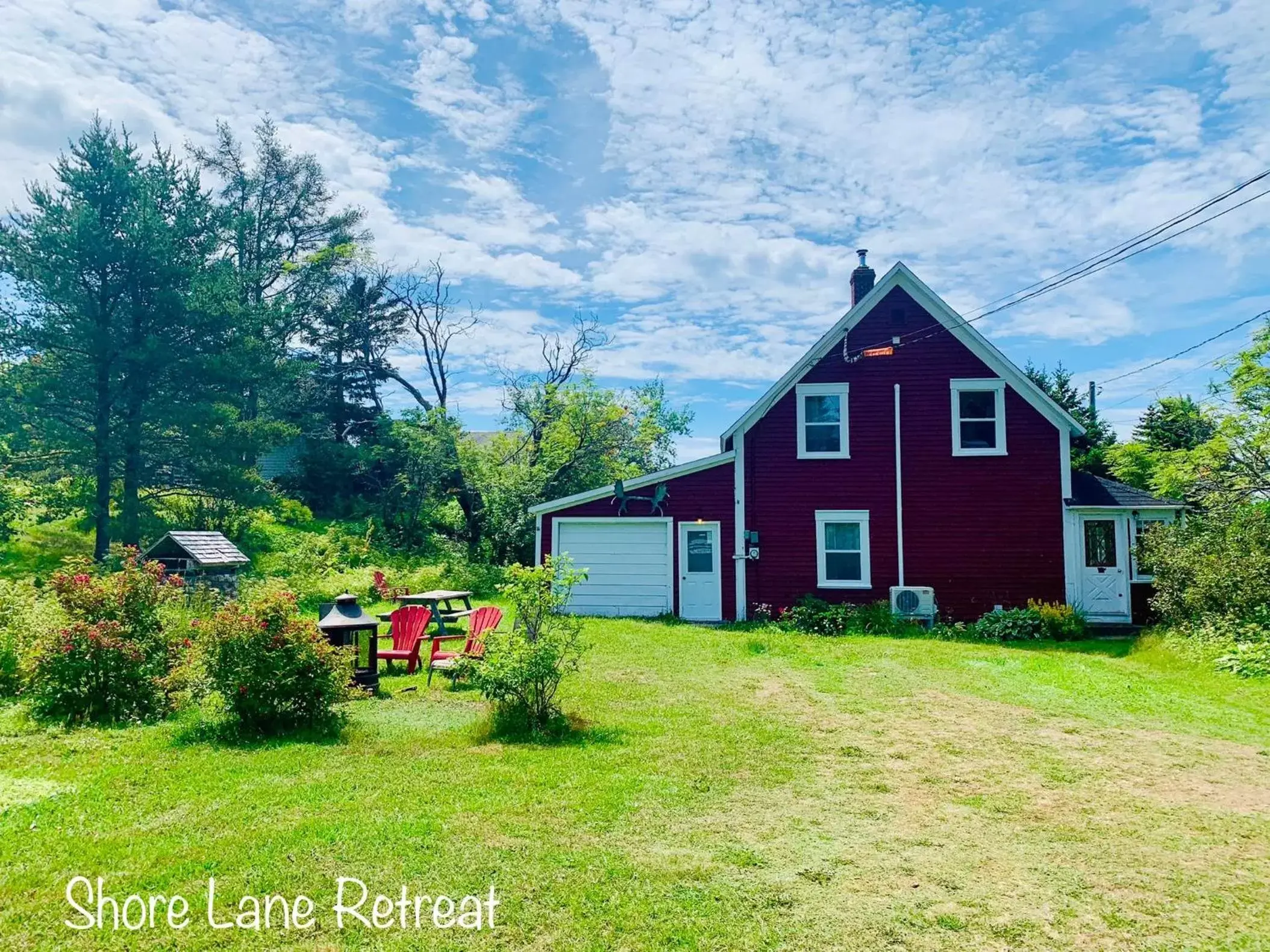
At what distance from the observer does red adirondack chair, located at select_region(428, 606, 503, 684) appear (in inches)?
400

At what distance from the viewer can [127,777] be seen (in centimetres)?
584

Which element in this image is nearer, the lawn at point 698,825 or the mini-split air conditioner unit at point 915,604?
Result: the lawn at point 698,825

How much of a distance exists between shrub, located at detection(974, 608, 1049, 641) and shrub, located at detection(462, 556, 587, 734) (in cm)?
1101

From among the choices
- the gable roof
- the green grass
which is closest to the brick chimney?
the gable roof

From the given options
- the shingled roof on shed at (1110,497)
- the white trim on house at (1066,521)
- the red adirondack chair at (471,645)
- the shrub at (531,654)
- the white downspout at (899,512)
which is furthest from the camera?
the white downspout at (899,512)

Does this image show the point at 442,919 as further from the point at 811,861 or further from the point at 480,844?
the point at 811,861

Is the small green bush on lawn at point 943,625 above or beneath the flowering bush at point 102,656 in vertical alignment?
beneath

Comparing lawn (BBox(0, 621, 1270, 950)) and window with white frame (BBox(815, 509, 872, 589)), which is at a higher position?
window with white frame (BBox(815, 509, 872, 589))

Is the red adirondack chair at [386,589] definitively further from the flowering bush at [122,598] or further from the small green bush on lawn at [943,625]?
the flowering bush at [122,598]

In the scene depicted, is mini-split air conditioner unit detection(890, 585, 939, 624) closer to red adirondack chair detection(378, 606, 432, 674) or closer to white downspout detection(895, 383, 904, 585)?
white downspout detection(895, 383, 904, 585)

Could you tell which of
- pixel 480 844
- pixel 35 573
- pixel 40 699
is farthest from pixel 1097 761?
pixel 35 573

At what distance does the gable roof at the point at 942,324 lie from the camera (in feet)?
54.5

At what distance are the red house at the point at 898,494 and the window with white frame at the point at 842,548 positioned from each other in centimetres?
3

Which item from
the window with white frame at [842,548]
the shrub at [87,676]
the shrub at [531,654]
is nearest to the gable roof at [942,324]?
the window with white frame at [842,548]
